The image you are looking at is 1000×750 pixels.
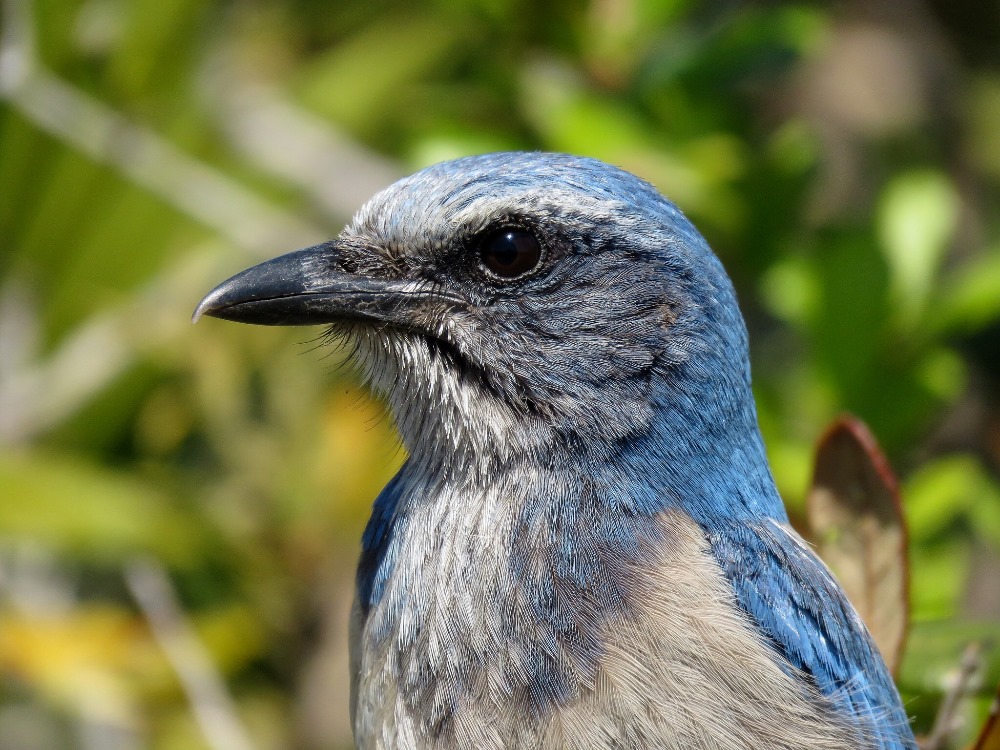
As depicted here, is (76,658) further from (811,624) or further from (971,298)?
(971,298)

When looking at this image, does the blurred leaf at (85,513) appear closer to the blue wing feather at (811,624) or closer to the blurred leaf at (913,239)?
the blue wing feather at (811,624)

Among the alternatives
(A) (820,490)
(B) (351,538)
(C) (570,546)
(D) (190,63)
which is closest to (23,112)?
(D) (190,63)

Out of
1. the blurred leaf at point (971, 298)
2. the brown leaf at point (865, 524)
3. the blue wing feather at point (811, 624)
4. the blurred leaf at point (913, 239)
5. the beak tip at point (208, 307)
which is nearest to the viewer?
the brown leaf at point (865, 524)

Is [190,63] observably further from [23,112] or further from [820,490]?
[820,490]

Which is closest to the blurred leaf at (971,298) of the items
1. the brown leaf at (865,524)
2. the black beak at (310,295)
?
the brown leaf at (865,524)

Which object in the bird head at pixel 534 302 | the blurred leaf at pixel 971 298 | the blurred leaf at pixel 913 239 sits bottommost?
the bird head at pixel 534 302

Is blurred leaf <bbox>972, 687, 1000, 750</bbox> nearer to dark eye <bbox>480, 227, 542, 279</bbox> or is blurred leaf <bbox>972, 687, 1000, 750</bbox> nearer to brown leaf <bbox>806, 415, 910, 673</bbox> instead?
brown leaf <bbox>806, 415, 910, 673</bbox>
